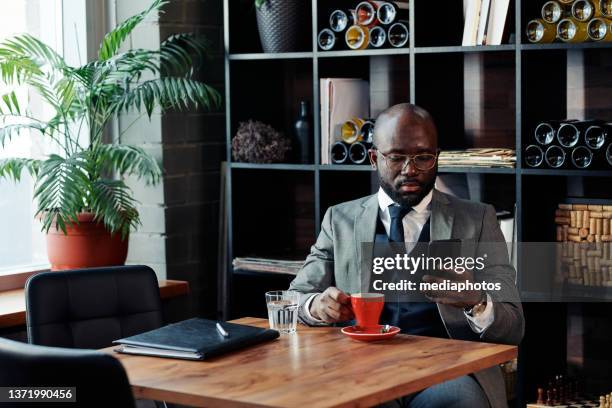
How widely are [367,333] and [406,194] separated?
1.93 ft

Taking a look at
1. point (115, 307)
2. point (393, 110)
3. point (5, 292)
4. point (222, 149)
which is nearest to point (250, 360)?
point (115, 307)

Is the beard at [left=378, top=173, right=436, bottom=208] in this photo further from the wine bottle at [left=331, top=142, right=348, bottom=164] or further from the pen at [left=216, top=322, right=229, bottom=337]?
the wine bottle at [left=331, top=142, right=348, bottom=164]

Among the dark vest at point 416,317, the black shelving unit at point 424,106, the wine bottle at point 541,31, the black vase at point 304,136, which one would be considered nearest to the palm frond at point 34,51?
the black shelving unit at point 424,106

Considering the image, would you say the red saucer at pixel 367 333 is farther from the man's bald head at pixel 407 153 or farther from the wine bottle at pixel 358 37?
the wine bottle at pixel 358 37

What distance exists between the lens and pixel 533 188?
3.58 meters

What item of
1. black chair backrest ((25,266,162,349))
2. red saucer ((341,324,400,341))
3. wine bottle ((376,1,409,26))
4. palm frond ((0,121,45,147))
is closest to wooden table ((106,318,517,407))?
red saucer ((341,324,400,341))

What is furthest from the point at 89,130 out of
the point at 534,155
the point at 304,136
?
the point at 534,155

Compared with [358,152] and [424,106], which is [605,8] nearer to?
[424,106]

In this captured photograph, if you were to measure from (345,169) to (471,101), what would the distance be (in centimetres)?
59

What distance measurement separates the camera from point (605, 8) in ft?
11.1

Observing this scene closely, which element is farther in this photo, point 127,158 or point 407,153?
point 127,158

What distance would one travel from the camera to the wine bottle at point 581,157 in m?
3.40

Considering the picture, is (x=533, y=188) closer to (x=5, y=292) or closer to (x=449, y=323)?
(x=449, y=323)

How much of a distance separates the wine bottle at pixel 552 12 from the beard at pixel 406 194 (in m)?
0.83
